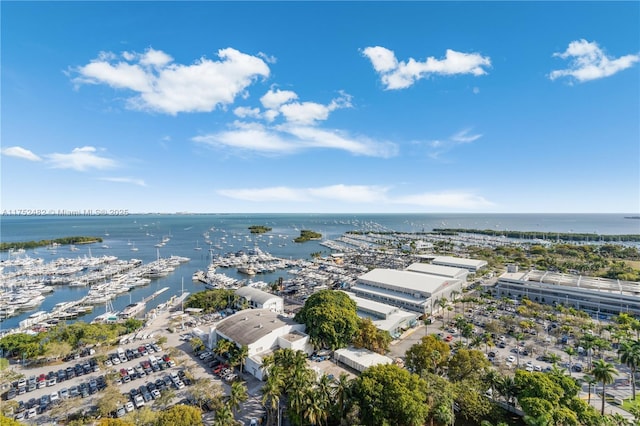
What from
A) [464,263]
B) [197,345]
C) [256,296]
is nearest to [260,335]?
[197,345]

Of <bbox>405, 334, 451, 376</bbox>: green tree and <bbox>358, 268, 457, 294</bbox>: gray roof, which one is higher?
<bbox>358, 268, 457, 294</bbox>: gray roof

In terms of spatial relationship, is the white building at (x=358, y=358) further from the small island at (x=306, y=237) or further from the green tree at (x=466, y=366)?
the small island at (x=306, y=237)

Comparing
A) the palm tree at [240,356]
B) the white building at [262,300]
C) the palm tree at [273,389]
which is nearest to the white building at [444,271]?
the white building at [262,300]

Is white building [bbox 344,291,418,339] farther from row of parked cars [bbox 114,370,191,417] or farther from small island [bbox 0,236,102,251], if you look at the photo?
small island [bbox 0,236,102,251]

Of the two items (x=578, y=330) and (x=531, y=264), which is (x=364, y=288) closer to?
(x=578, y=330)

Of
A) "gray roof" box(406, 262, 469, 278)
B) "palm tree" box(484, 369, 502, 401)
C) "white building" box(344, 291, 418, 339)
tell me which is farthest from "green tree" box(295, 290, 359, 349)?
"gray roof" box(406, 262, 469, 278)

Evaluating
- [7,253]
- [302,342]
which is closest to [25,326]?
[302,342]
